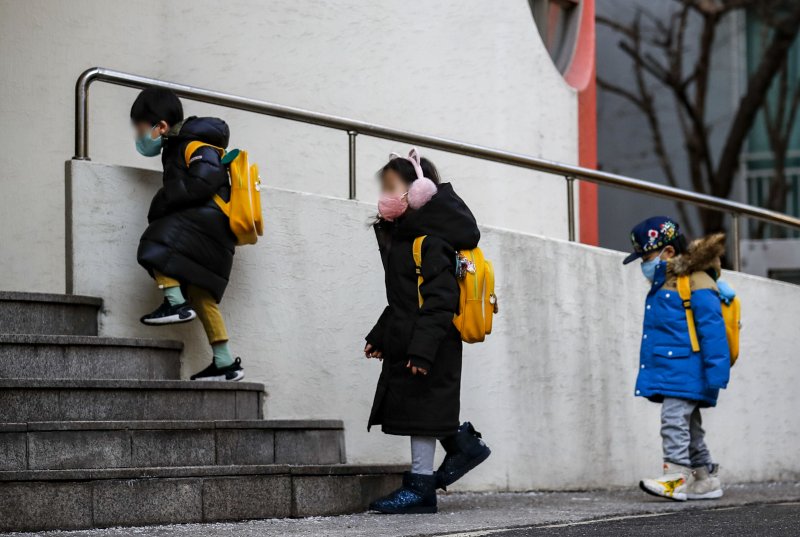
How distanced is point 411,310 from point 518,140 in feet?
14.0

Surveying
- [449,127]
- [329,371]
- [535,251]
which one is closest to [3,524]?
[329,371]

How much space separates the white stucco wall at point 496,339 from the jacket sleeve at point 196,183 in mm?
403

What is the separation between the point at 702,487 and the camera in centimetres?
818

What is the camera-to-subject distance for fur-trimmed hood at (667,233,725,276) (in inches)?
316

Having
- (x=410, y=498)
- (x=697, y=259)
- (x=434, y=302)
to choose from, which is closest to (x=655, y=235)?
(x=697, y=259)

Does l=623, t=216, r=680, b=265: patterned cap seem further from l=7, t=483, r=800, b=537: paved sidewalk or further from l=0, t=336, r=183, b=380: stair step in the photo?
l=0, t=336, r=183, b=380: stair step

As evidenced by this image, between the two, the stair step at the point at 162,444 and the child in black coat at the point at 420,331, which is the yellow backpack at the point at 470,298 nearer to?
the child in black coat at the point at 420,331

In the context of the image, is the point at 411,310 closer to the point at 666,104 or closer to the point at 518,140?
the point at 518,140

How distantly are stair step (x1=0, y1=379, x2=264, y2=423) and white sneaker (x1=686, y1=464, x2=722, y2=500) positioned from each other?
8.48 feet

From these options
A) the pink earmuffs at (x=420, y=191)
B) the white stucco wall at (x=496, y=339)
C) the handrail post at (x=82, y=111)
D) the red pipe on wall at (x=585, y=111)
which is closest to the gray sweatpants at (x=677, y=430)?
the white stucco wall at (x=496, y=339)

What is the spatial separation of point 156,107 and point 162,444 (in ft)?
6.06

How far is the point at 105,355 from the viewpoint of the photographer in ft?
22.7

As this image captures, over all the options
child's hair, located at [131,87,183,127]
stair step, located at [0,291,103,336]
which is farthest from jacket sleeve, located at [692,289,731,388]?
stair step, located at [0,291,103,336]

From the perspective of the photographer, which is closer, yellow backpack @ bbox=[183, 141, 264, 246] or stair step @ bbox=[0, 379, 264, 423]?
stair step @ bbox=[0, 379, 264, 423]
